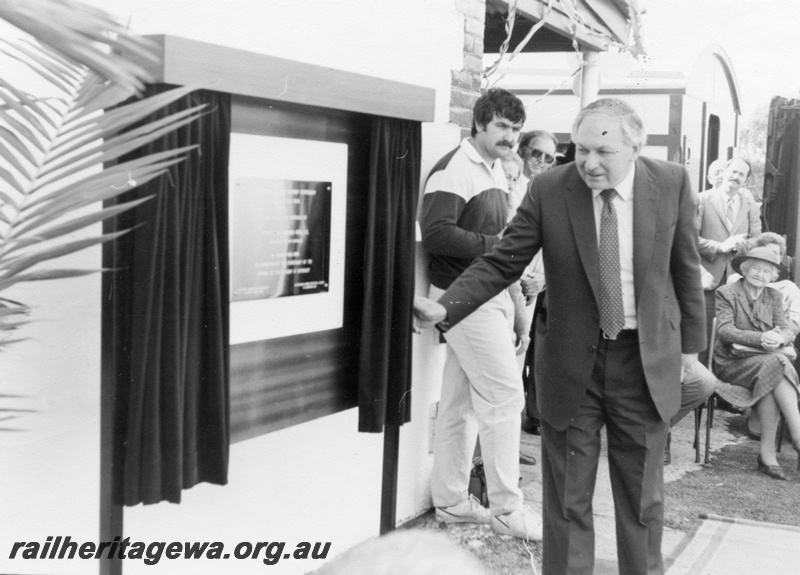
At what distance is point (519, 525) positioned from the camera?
4848 millimetres

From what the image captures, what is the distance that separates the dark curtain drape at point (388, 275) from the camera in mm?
4168

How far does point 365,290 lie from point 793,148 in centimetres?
612

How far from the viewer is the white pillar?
8.24 m

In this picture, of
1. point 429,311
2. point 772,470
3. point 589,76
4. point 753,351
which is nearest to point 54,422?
point 429,311

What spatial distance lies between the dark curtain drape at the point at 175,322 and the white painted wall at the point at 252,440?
0.34 feet

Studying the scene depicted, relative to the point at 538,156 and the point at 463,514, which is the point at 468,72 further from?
the point at 463,514

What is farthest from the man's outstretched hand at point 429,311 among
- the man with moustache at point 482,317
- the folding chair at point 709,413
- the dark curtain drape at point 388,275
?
the folding chair at point 709,413

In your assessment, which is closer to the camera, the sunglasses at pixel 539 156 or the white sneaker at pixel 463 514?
Result: the white sneaker at pixel 463 514

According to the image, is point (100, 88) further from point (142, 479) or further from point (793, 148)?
point (793, 148)

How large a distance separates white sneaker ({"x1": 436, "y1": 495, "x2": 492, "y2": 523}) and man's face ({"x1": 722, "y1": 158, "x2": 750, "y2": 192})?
4.27 m

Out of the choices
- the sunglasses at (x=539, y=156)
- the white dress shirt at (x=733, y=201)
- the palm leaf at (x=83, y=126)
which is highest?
the sunglasses at (x=539, y=156)

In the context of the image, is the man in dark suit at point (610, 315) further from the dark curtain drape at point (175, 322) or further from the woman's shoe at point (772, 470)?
the woman's shoe at point (772, 470)

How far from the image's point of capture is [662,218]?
12.1ft

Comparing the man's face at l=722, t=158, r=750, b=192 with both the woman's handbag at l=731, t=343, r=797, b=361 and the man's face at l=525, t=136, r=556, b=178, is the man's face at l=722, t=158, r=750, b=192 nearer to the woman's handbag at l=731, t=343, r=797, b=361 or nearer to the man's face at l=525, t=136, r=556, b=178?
the woman's handbag at l=731, t=343, r=797, b=361
